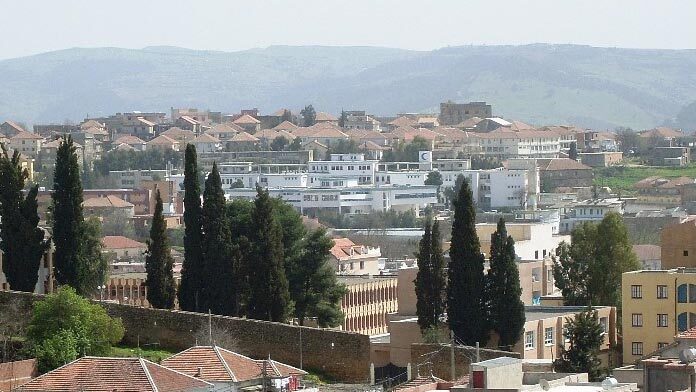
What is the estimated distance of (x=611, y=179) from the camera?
16400 centimetres

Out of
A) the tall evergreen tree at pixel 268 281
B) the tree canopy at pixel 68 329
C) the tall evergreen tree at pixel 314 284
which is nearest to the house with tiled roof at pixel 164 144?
the tall evergreen tree at pixel 314 284

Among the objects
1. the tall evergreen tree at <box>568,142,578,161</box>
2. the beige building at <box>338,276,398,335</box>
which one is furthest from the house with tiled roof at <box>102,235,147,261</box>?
the tall evergreen tree at <box>568,142,578,161</box>

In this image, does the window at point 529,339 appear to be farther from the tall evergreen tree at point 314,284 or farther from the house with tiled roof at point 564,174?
the house with tiled roof at point 564,174

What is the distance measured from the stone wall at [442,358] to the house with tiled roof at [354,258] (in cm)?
4641

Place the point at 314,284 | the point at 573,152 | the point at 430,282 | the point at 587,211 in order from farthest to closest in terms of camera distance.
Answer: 1. the point at 573,152
2. the point at 587,211
3. the point at 314,284
4. the point at 430,282

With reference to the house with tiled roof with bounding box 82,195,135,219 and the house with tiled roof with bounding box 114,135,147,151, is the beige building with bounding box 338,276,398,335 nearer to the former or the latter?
the house with tiled roof with bounding box 82,195,135,219

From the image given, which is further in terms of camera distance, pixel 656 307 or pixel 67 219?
pixel 656 307

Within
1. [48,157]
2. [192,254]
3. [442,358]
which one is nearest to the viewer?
[442,358]

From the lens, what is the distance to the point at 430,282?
4534 centimetres

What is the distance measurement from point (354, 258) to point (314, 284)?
149 feet

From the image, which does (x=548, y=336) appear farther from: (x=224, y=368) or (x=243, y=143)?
(x=243, y=143)

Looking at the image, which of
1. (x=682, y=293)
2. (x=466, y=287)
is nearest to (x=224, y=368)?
(x=466, y=287)

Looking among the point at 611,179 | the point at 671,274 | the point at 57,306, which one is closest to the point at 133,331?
the point at 57,306

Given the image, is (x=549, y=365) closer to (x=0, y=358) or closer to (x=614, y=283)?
(x=0, y=358)
